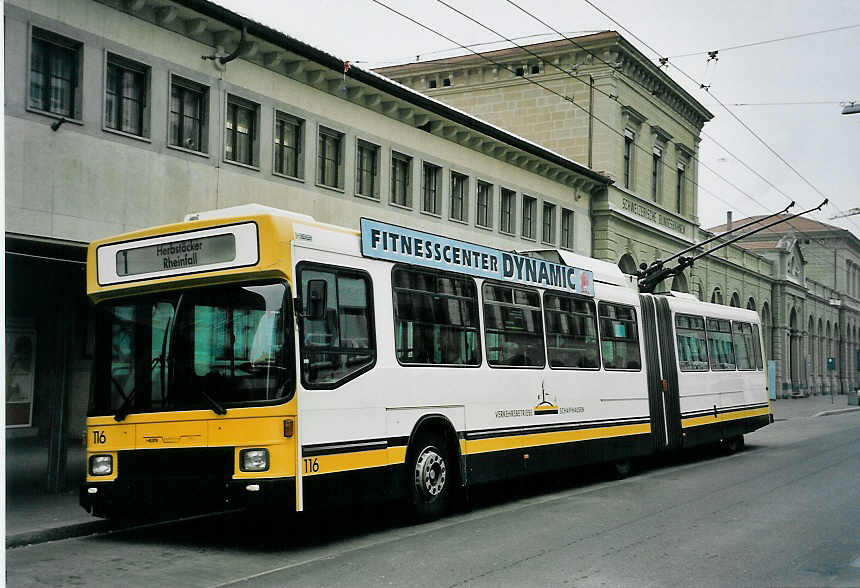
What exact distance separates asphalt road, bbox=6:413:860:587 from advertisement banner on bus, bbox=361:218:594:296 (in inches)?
113

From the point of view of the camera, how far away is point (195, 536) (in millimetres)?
10461

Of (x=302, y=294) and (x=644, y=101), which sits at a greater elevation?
(x=644, y=101)

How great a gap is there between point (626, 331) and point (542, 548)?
773 centimetres

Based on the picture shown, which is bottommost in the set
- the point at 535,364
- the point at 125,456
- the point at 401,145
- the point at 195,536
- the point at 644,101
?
the point at 195,536

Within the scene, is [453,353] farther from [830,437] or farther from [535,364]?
[830,437]

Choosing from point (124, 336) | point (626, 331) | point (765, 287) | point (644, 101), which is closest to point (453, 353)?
point (124, 336)

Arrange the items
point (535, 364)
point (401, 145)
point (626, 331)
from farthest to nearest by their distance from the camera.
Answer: point (401, 145)
point (626, 331)
point (535, 364)

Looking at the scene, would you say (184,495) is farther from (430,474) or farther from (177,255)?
(430,474)

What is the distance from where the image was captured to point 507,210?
30109mm

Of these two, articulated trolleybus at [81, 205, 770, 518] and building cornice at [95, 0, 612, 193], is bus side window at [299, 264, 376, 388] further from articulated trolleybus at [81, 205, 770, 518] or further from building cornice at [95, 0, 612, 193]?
building cornice at [95, 0, 612, 193]

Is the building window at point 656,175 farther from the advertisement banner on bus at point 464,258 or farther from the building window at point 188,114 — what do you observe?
the advertisement banner on bus at point 464,258

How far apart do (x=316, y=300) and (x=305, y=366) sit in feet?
2.09

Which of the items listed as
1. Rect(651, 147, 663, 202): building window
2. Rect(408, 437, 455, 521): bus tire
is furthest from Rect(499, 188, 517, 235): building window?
Rect(408, 437, 455, 521): bus tire

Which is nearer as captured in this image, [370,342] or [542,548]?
[542,548]
